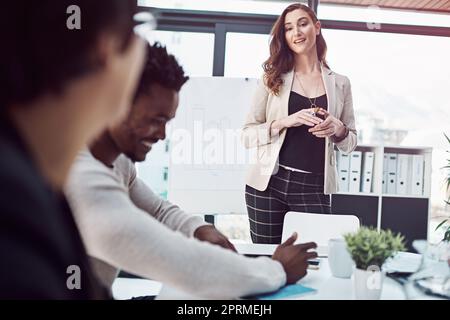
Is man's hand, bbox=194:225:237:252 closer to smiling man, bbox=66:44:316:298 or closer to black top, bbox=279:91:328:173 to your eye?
smiling man, bbox=66:44:316:298

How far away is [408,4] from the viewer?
148 centimetres

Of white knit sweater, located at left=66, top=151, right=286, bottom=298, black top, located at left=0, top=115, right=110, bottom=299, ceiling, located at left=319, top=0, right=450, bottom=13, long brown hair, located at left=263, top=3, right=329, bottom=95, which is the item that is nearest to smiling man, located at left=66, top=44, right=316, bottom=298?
white knit sweater, located at left=66, top=151, right=286, bottom=298

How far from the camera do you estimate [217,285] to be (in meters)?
0.66

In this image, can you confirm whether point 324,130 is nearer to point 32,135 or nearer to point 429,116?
point 429,116

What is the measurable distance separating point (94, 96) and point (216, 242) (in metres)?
0.63

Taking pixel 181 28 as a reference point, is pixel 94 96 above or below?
below

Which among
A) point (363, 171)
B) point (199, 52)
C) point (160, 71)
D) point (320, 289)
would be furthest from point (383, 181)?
point (160, 71)

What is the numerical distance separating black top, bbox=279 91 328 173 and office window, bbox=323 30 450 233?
161 millimetres

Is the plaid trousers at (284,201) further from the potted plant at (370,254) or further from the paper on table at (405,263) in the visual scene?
the potted plant at (370,254)

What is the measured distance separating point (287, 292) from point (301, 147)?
24.8 inches

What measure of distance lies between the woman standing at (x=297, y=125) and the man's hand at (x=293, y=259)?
1.65 ft

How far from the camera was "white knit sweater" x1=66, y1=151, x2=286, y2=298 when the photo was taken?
2.03ft

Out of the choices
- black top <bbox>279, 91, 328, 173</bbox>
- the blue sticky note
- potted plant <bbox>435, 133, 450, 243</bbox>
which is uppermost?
black top <bbox>279, 91, 328, 173</bbox>
